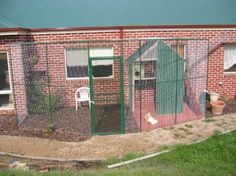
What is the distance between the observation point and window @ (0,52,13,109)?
8.79 metres

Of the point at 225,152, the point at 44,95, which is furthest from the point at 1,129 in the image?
the point at 225,152

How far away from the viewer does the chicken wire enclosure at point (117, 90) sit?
Answer: 24.6 ft

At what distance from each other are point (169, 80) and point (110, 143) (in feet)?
8.43

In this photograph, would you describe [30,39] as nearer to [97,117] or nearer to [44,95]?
[44,95]

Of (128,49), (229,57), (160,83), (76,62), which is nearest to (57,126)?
(76,62)

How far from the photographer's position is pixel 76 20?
996 cm

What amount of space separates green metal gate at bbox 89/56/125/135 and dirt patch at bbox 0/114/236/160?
0.47 meters

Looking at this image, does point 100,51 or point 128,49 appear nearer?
point 128,49

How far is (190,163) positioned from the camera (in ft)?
16.1

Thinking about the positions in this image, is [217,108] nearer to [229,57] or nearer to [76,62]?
[229,57]

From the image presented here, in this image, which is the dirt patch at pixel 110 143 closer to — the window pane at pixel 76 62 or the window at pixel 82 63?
the window at pixel 82 63

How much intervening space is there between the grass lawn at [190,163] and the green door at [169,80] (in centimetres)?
180

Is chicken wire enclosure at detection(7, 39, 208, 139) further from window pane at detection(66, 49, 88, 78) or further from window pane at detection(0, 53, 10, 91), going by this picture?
window pane at detection(0, 53, 10, 91)

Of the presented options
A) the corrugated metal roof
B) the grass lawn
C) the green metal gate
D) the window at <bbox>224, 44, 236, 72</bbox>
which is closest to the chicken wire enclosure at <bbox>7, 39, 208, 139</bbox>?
the green metal gate
